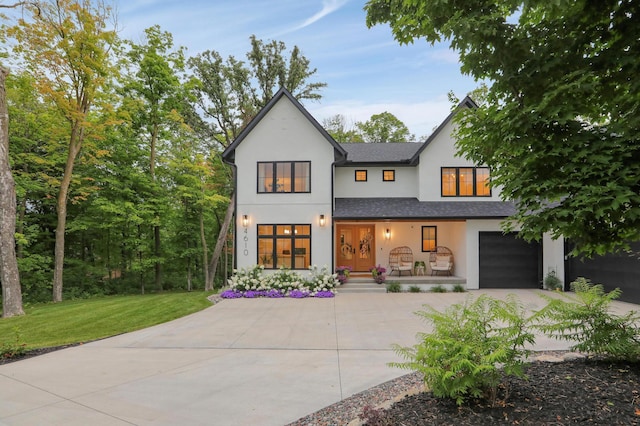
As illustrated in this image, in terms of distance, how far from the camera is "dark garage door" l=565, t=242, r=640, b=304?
946 centimetres

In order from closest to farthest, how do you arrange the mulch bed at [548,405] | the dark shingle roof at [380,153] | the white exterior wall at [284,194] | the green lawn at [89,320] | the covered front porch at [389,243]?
1. the mulch bed at [548,405]
2. the green lawn at [89,320]
3. the white exterior wall at [284,194]
4. the covered front porch at [389,243]
5. the dark shingle roof at [380,153]

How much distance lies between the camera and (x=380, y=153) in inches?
615

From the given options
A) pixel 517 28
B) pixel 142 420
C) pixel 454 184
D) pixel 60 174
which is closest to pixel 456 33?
pixel 517 28

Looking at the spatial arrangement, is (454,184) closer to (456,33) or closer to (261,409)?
(456,33)

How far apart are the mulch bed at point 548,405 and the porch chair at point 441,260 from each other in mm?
10134

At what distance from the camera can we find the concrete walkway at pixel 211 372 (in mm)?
3588

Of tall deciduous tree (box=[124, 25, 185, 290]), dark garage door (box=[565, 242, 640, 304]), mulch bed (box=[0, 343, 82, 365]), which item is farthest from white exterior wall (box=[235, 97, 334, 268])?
dark garage door (box=[565, 242, 640, 304])

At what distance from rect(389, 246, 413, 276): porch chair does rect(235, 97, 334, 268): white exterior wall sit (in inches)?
124

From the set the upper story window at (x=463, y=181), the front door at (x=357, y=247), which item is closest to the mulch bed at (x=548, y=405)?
the upper story window at (x=463, y=181)

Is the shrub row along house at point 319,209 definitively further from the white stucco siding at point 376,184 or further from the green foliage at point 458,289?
the white stucco siding at point 376,184

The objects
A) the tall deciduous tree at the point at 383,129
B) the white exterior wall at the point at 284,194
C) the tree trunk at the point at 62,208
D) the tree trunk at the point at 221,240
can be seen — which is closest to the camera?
the white exterior wall at the point at 284,194

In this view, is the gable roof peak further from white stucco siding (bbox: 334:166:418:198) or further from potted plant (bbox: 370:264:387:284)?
potted plant (bbox: 370:264:387:284)

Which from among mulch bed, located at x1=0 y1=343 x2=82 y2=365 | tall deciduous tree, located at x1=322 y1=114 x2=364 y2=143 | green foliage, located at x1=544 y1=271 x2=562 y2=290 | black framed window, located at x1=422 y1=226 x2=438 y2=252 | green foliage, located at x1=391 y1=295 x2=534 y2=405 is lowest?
mulch bed, located at x1=0 y1=343 x2=82 y2=365

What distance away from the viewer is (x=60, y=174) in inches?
631
